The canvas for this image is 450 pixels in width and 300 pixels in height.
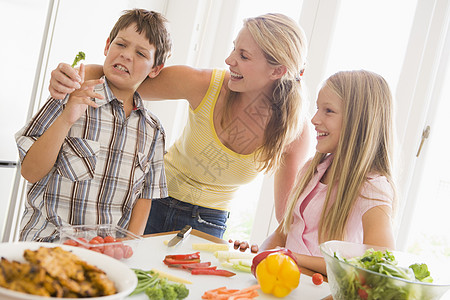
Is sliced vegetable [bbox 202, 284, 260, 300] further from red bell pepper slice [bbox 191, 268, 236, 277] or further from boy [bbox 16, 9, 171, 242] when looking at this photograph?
boy [bbox 16, 9, 171, 242]

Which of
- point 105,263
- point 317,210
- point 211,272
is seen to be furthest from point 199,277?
point 317,210

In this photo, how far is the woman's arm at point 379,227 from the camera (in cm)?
139

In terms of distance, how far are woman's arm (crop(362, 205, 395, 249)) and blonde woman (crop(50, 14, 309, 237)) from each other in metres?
0.47

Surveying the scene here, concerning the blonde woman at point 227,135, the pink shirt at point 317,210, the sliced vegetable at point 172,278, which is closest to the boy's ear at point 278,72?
the blonde woman at point 227,135

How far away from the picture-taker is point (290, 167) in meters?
1.94

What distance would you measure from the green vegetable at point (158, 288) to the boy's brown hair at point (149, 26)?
0.92 m

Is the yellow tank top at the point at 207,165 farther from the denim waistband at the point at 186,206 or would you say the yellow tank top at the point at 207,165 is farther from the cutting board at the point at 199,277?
the cutting board at the point at 199,277

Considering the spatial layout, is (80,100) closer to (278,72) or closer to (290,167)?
(278,72)

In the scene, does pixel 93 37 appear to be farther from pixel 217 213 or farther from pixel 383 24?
pixel 383 24

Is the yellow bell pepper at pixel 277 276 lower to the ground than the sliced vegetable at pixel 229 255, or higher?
higher

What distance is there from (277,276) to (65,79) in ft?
2.51

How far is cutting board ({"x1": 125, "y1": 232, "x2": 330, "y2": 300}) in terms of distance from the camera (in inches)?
41.5

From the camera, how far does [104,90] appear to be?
1.53m

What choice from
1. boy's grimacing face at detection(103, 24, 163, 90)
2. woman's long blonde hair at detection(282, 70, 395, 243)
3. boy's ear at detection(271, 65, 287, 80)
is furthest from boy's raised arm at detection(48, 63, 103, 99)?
woman's long blonde hair at detection(282, 70, 395, 243)
